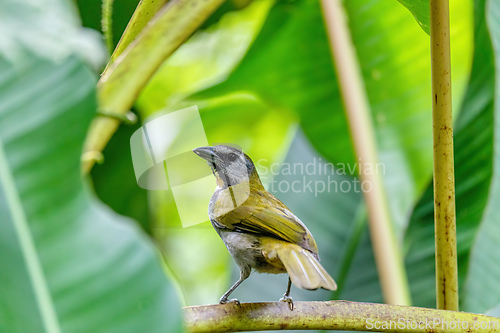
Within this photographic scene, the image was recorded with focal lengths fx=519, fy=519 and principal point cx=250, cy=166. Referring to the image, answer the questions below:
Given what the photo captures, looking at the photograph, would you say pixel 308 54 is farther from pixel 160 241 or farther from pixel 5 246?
pixel 5 246

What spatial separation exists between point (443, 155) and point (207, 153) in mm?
743

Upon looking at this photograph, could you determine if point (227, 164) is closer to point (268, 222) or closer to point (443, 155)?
point (268, 222)

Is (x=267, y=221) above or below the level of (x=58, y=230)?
below

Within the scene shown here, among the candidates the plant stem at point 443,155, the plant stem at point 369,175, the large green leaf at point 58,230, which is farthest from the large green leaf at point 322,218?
the large green leaf at point 58,230

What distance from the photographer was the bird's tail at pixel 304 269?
3.96 ft

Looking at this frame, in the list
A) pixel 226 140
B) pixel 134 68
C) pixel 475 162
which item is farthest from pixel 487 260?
pixel 226 140

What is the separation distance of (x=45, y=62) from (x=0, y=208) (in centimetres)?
26

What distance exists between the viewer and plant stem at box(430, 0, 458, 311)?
1.18 m

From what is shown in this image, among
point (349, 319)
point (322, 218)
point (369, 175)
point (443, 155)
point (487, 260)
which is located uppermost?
point (443, 155)

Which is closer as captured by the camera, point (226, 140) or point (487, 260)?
point (487, 260)

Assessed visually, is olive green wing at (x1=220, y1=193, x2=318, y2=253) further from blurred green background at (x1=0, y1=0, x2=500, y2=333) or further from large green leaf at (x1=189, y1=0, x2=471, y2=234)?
large green leaf at (x1=189, y1=0, x2=471, y2=234)

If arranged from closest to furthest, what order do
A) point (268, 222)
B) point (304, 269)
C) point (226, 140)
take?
point (304, 269) → point (268, 222) → point (226, 140)

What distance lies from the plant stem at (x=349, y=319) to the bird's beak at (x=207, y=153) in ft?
1.89

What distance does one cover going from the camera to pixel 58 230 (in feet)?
2.63
